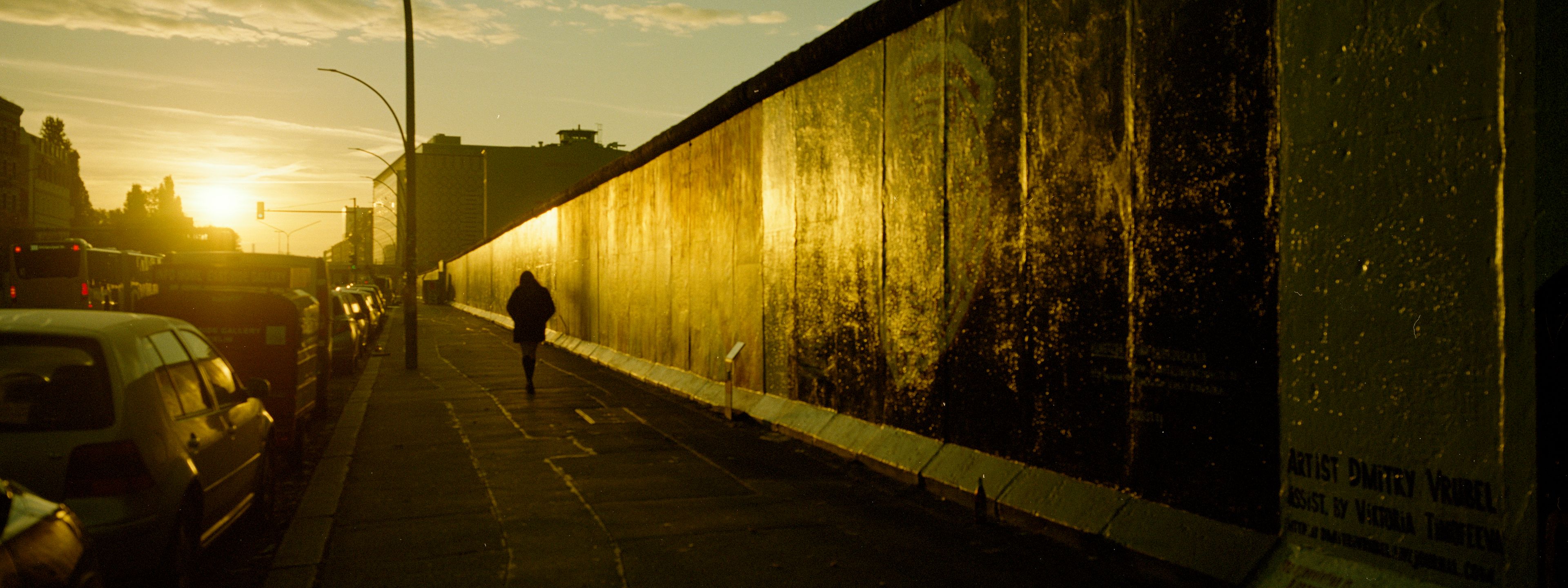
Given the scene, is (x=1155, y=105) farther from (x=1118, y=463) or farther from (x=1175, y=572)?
(x=1175, y=572)

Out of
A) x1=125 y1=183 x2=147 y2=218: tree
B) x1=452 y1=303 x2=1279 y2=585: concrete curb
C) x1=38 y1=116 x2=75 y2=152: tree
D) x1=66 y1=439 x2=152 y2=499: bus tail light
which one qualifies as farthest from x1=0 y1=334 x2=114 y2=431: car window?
x1=125 y1=183 x2=147 y2=218: tree

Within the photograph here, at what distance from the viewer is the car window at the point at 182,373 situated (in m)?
5.82

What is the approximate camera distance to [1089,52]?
7.00 metres

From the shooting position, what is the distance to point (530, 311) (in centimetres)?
1659

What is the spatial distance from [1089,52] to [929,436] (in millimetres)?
3471

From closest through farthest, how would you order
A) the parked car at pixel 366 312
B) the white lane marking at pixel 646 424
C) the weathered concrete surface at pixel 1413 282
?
1. the weathered concrete surface at pixel 1413 282
2. the white lane marking at pixel 646 424
3. the parked car at pixel 366 312

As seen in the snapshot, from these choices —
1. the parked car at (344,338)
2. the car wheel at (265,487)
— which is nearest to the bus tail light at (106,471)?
the car wheel at (265,487)

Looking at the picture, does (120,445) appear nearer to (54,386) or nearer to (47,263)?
(54,386)

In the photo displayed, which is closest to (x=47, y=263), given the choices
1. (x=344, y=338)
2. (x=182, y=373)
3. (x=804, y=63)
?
(x=344, y=338)

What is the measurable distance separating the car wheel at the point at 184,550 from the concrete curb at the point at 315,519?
0.49m

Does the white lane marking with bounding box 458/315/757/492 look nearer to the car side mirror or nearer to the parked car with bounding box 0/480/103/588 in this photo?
the car side mirror

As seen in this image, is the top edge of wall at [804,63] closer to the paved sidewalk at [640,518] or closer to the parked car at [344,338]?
the paved sidewalk at [640,518]

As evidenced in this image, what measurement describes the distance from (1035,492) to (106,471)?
17.4 feet

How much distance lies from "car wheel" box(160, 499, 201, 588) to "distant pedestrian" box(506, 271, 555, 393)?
Result: 35.7ft
